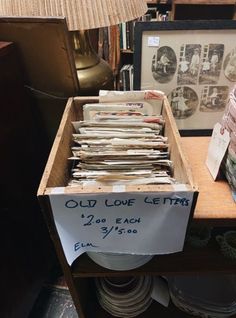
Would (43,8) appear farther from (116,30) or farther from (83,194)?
(116,30)

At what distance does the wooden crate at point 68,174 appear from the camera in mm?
458

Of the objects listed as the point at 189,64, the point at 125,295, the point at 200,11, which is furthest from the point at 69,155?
the point at 200,11

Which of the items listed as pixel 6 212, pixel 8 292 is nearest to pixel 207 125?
pixel 6 212

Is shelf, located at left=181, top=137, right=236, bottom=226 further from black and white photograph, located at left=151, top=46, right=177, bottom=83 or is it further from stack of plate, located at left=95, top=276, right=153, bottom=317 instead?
stack of plate, located at left=95, top=276, right=153, bottom=317

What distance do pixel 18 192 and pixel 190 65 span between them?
63cm

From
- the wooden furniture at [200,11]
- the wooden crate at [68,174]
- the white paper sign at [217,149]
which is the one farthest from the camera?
the wooden furniture at [200,11]

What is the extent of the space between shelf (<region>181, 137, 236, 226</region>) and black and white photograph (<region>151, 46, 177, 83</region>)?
0.24 meters

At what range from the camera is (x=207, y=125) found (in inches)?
32.7

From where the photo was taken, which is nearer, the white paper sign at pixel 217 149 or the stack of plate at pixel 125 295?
the white paper sign at pixel 217 149

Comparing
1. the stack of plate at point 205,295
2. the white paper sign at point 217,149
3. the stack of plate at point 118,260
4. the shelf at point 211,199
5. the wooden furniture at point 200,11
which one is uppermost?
the wooden furniture at point 200,11

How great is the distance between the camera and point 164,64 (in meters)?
0.76

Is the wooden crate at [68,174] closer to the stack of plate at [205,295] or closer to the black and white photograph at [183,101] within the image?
the black and white photograph at [183,101]

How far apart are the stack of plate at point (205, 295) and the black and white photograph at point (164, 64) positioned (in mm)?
706

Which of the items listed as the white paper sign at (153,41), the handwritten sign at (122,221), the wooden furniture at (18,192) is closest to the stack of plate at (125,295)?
the wooden furniture at (18,192)
